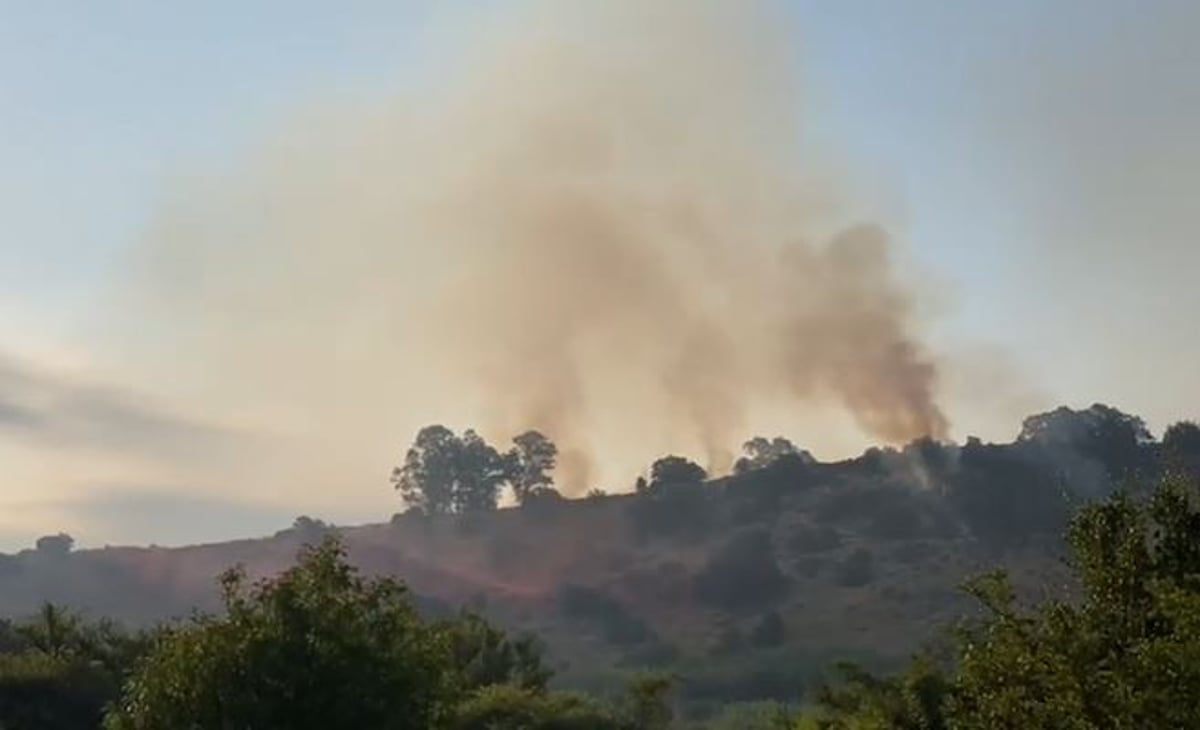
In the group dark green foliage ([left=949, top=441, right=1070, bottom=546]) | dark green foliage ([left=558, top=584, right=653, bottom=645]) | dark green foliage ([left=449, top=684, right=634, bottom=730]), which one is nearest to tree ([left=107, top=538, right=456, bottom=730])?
dark green foliage ([left=449, top=684, right=634, bottom=730])

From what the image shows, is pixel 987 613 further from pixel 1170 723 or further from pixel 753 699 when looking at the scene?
pixel 753 699

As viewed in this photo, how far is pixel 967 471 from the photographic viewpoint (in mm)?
195625

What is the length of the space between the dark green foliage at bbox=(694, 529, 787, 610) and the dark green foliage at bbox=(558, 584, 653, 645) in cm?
1119

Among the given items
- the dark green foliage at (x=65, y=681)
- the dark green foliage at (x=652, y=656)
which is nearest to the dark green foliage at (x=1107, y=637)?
the dark green foliage at (x=65, y=681)

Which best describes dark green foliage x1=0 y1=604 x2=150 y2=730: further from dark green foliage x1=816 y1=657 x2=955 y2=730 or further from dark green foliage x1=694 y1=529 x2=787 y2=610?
dark green foliage x1=694 y1=529 x2=787 y2=610

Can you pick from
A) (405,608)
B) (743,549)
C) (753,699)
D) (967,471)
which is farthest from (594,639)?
(405,608)

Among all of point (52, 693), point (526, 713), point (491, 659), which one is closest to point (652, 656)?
point (491, 659)

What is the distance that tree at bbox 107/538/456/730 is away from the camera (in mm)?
32781

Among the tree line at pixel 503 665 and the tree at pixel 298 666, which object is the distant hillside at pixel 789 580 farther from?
the tree at pixel 298 666

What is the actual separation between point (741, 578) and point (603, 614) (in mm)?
18494

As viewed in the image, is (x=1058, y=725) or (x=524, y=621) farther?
(x=524, y=621)

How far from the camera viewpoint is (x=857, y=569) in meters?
169

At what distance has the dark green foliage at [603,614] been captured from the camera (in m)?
160

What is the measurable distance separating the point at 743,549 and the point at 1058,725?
16681 cm
